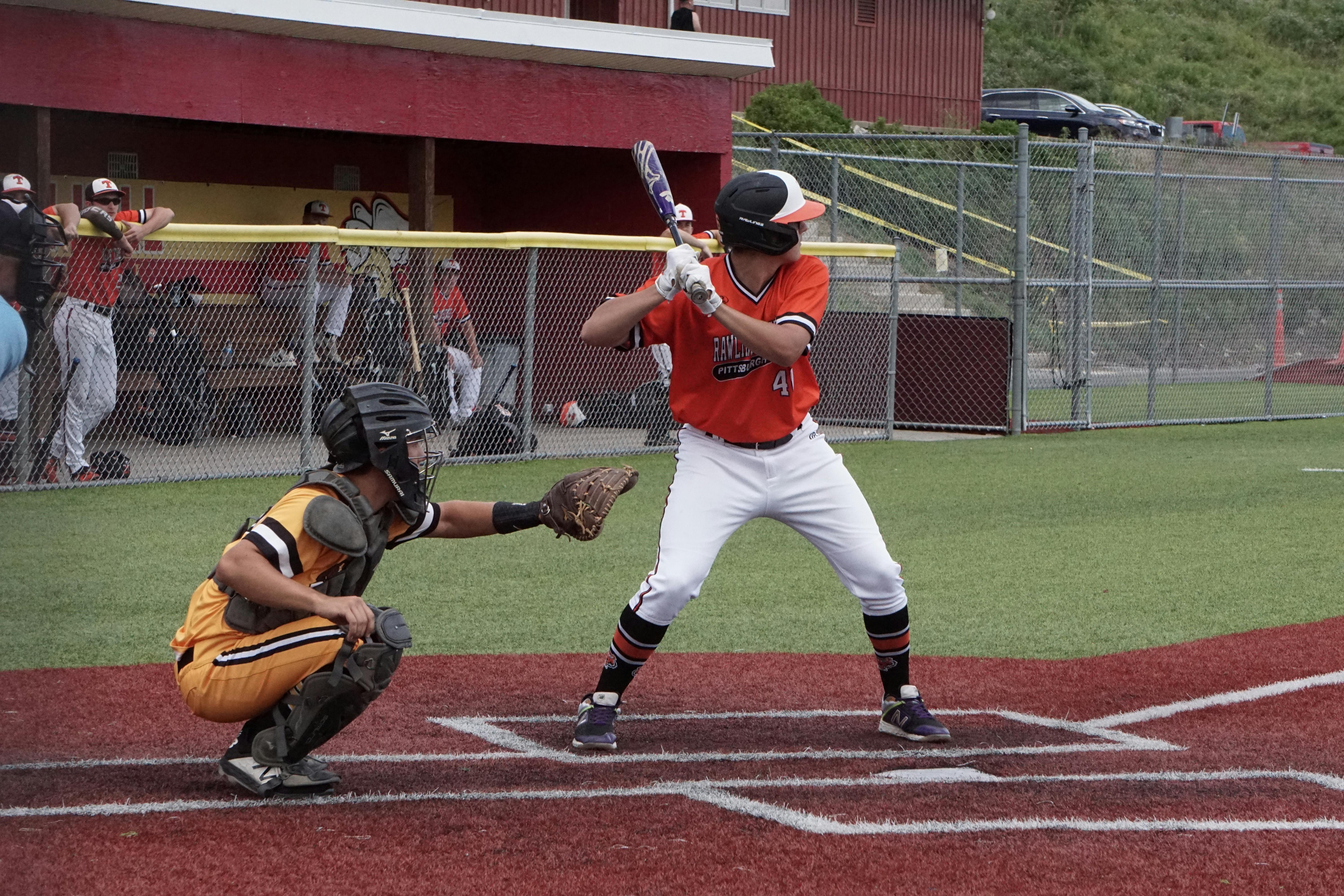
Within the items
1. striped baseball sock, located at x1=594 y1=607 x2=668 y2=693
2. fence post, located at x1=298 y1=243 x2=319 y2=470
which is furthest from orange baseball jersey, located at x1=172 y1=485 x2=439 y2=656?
fence post, located at x1=298 y1=243 x2=319 y2=470

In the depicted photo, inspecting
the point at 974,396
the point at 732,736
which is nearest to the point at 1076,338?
the point at 974,396

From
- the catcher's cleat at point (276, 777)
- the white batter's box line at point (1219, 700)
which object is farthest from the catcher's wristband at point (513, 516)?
the white batter's box line at point (1219, 700)

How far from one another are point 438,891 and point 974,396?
12.5m

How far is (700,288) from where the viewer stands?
4590 mm

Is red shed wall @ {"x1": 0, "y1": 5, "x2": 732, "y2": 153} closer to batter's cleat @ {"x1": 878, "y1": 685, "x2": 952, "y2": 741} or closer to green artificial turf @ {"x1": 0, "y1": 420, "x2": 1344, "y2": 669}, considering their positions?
green artificial turf @ {"x1": 0, "y1": 420, "x2": 1344, "y2": 669}

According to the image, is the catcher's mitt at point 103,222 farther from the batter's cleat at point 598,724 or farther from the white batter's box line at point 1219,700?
the white batter's box line at point 1219,700

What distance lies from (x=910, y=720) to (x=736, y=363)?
1.30 meters

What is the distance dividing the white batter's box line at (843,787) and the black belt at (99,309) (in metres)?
6.60

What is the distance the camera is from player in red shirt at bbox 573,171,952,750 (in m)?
4.93

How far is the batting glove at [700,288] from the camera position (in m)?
4.58

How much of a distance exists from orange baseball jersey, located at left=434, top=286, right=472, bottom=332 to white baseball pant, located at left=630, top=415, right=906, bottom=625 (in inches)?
287

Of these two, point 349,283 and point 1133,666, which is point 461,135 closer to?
point 349,283

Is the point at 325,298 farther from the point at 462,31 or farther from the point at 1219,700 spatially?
the point at 1219,700

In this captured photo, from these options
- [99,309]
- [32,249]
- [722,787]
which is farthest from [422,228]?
[722,787]
